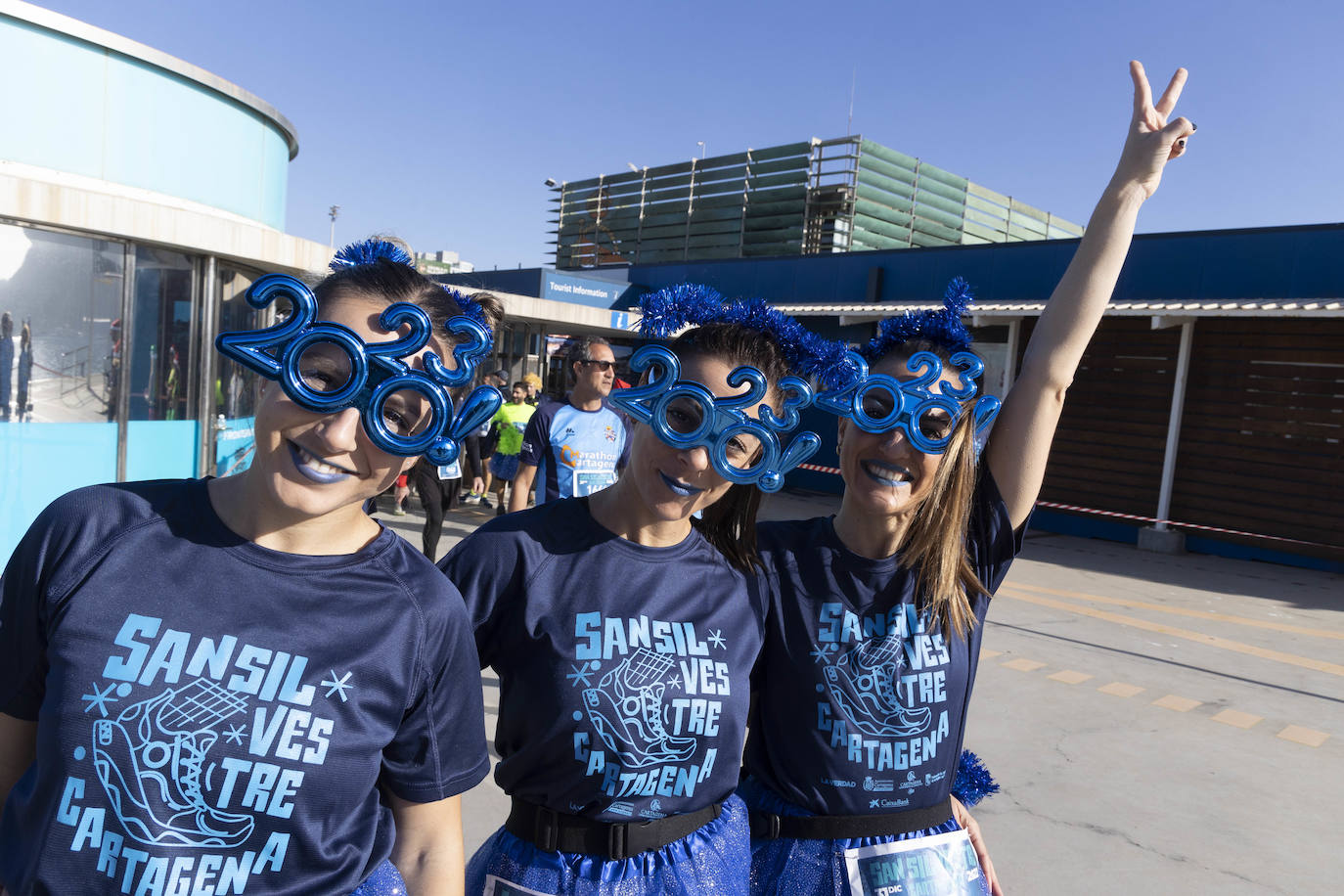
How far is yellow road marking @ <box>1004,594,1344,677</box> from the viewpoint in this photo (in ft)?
20.9

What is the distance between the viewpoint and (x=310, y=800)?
1265 mm

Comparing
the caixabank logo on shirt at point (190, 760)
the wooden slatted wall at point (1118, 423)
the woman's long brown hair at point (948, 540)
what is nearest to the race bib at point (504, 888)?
the caixabank logo on shirt at point (190, 760)

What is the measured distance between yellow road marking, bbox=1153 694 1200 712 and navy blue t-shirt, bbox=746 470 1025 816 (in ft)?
13.6

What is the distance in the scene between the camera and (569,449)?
5219 mm

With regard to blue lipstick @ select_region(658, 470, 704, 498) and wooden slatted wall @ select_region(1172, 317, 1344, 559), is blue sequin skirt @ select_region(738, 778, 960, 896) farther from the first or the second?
wooden slatted wall @ select_region(1172, 317, 1344, 559)

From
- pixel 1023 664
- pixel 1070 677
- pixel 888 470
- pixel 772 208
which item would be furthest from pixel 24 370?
pixel 772 208

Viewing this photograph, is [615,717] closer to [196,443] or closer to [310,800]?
[310,800]

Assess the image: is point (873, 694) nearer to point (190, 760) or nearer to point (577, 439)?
point (190, 760)

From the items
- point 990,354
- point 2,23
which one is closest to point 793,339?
point 2,23

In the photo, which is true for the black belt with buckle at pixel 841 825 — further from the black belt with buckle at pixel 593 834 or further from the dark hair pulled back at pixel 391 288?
the dark hair pulled back at pixel 391 288

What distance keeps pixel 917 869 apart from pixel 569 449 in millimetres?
3732

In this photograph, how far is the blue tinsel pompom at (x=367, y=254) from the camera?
152cm

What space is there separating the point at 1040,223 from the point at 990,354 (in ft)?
62.5

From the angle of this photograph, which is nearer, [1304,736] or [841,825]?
[841,825]
